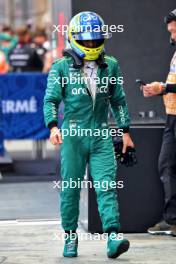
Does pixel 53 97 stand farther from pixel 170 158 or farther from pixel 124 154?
pixel 170 158

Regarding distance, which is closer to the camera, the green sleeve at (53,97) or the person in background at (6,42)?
the green sleeve at (53,97)

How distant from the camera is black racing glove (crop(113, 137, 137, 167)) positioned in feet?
28.4

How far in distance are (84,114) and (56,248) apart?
1.22 meters

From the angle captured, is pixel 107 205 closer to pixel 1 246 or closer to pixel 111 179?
pixel 111 179

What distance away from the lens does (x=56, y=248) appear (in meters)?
8.98

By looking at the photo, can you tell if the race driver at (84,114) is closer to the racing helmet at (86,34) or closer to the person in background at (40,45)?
the racing helmet at (86,34)

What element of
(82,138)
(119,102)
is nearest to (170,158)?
(119,102)

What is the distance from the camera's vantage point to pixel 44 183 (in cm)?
1335

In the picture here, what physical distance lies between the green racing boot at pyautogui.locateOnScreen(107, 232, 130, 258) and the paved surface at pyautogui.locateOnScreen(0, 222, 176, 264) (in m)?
0.06

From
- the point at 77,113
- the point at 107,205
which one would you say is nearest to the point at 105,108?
the point at 77,113

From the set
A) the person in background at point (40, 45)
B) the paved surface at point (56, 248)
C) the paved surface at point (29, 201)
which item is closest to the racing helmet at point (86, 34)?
the paved surface at point (56, 248)

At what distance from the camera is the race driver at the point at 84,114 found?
8.39 metres

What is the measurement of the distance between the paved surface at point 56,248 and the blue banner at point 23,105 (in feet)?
17.5

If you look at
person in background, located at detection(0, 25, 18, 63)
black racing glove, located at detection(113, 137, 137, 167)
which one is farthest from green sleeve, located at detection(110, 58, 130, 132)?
person in background, located at detection(0, 25, 18, 63)
